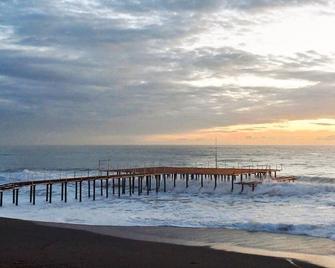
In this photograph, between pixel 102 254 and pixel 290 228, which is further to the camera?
pixel 290 228

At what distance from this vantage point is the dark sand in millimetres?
14359

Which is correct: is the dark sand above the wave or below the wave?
above

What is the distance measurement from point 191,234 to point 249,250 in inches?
156

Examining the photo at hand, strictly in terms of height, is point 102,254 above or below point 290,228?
above

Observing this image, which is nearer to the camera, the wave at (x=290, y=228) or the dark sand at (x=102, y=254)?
the dark sand at (x=102, y=254)

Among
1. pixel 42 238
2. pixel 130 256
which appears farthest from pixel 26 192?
pixel 130 256

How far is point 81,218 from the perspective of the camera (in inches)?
1005

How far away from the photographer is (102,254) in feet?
51.5

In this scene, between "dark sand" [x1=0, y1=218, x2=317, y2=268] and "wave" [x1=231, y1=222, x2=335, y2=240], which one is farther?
"wave" [x1=231, y1=222, x2=335, y2=240]

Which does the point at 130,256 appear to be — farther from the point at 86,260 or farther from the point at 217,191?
the point at 217,191

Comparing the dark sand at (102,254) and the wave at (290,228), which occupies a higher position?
the dark sand at (102,254)

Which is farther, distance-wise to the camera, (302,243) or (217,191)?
(217,191)

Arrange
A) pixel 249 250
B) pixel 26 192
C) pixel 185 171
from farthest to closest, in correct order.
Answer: pixel 185 171
pixel 26 192
pixel 249 250

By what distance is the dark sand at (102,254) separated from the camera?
1436 centimetres
